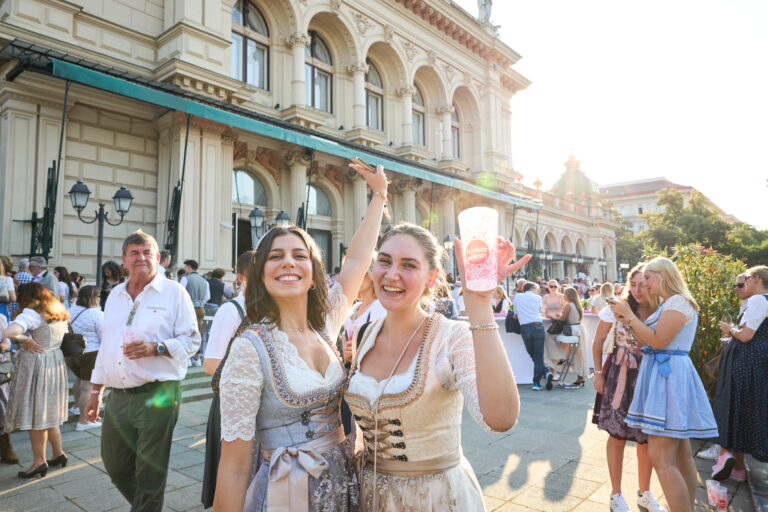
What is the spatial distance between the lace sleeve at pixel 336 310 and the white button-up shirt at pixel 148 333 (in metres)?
1.61

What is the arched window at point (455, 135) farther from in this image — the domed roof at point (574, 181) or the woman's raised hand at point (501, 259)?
the domed roof at point (574, 181)

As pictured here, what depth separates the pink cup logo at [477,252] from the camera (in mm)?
1473

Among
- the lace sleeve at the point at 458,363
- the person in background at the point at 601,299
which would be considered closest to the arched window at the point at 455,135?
the person in background at the point at 601,299

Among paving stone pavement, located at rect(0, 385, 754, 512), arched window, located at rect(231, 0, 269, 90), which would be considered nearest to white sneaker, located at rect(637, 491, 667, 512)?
paving stone pavement, located at rect(0, 385, 754, 512)

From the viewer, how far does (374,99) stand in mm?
21922

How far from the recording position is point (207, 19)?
46.1 feet

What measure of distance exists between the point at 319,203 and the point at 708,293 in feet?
49.3

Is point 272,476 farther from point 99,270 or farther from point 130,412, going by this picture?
point 99,270

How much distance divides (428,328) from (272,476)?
79 centimetres

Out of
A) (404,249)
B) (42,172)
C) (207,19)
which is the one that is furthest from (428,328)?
(207,19)

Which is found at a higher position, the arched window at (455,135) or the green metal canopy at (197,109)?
the arched window at (455,135)

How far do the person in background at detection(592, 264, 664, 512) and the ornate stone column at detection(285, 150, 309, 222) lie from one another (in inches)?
558

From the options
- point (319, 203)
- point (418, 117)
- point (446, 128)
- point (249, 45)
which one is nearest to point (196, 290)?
point (319, 203)

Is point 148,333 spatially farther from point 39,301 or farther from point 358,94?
point 358,94
